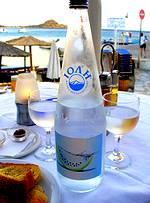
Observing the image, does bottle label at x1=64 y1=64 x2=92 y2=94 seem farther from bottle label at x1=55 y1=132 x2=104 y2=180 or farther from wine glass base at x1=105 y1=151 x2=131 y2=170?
wine glass base at x1=105 y1=151 x2=131 y2=170

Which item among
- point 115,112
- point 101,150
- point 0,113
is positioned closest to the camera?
point 101,150

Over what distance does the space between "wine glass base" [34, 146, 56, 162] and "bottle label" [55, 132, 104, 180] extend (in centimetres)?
13

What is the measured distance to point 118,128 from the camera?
1.83 feet

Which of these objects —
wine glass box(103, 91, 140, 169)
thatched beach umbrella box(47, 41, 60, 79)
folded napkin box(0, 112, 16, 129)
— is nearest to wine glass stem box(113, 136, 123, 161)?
wine glass box(103, 91, 140, 169)

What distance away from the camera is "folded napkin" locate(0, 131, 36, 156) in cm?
62

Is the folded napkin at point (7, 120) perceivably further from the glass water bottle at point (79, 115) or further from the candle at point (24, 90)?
the glass water bottle at point (79, 115)

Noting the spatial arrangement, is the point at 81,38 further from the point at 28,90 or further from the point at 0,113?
the point at 0,113

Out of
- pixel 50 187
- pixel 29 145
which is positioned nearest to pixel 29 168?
pixel 50 187

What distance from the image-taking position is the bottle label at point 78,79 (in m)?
0.48

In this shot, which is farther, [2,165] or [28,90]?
[28,90]

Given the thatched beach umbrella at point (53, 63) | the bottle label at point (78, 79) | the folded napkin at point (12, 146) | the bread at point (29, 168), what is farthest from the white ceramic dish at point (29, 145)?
the thatched beach umbrella at point (53, 63)

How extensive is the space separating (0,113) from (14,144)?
0.97 ft

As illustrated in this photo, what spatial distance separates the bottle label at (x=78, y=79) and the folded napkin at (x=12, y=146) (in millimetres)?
235

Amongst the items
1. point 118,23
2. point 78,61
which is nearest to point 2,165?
point 78,61
